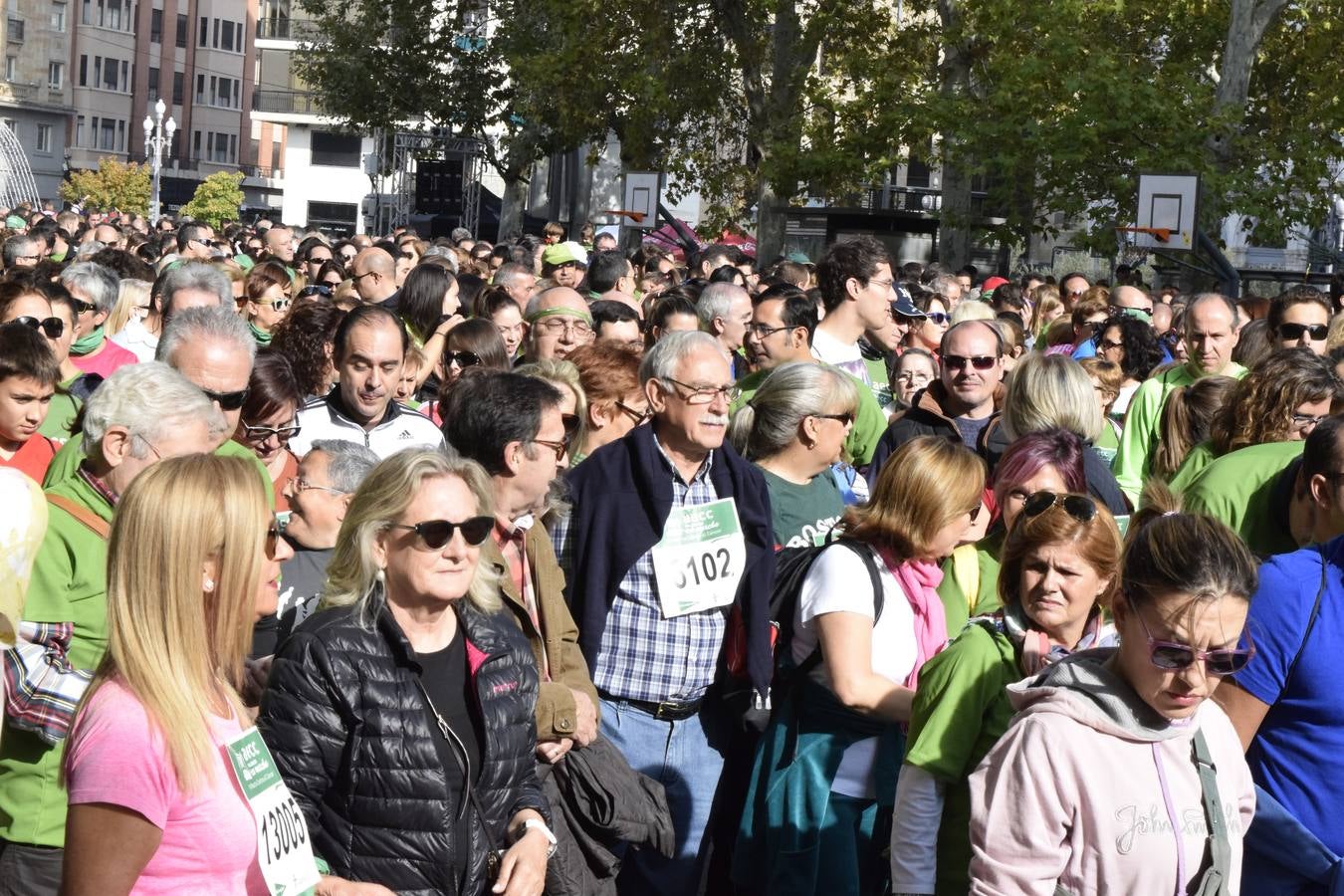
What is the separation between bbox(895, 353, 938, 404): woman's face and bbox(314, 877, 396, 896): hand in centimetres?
561

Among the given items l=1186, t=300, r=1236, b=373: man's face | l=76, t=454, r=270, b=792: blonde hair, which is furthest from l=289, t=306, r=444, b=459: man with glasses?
l=1186, t=300, r=1236, b=373: man's face

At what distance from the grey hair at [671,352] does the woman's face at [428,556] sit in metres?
1.70

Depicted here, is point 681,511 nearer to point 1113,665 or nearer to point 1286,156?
point 1113,665

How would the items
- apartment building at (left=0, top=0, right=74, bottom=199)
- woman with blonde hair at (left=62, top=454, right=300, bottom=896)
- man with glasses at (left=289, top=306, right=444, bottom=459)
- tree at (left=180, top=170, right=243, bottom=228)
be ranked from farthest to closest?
apartment building at (left=0, top=0, right=74, bottom=199), tree at (left=180, top=170, right=243, bottom=228), man with glasses at (left=289, top=306, right=444, bottom=459), woman with blonde hair at (left=62, top=454, right=300, bottom=896)

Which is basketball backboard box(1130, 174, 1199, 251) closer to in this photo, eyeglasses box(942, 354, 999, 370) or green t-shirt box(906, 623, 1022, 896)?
eyeglasses box(942, 354, 999, 370)

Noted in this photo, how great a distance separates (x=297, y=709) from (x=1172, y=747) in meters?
1.61

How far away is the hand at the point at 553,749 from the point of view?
4.23m

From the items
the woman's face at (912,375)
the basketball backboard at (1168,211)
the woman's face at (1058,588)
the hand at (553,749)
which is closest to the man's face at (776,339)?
the woman's face at (912,375)

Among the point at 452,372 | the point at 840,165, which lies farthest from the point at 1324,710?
the point at 840,165

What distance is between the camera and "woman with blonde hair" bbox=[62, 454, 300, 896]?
9.20 ft

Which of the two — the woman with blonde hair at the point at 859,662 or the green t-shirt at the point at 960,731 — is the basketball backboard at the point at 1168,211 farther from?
the green t-shirt at the point at 960,731

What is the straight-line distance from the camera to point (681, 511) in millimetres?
5184

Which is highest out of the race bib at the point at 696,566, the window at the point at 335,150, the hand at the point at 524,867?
the window at the point at 335,150

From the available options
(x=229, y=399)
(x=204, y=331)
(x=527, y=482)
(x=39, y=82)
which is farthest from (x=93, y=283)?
(x=39, y=82)
